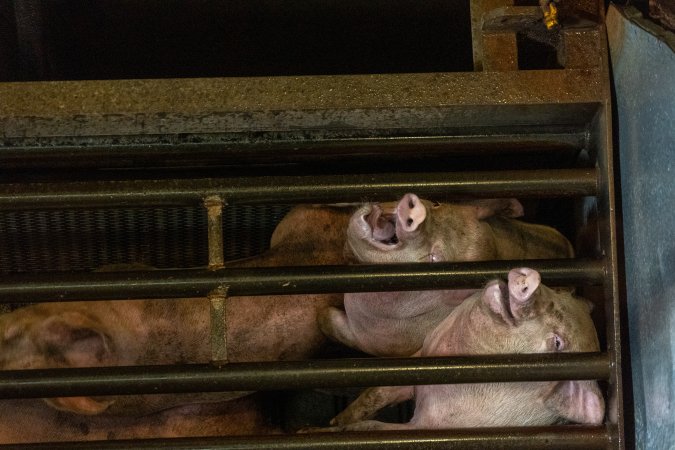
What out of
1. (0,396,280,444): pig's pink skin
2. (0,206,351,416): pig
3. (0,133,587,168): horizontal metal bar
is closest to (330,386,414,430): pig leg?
(0,206,351,416): pig

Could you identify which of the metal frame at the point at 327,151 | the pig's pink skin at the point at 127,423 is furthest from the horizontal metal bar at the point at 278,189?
the pig's pink skin at the point at 127,423

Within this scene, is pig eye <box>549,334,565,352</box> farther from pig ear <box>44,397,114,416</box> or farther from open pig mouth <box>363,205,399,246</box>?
pig ear <box>44,397,114,416</box>

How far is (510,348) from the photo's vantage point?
60.1 inches

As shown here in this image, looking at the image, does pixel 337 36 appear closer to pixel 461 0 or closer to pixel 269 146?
pixel 461 0

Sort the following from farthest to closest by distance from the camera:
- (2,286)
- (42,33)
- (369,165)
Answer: (42,33) → (369,165) → (2,286)

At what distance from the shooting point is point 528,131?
1670 millimetres

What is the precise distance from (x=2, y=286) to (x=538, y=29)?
117 centimetres

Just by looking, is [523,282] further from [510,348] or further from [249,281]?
[249,281]

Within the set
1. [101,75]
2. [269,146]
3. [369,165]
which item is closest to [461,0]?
[369,165]

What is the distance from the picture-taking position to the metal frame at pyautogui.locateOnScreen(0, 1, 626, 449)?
1.47 metres

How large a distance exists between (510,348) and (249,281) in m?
0.51

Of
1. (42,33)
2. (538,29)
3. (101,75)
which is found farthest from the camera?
(101,75)

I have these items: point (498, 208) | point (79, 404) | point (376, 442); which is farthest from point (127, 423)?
point (498, 208)

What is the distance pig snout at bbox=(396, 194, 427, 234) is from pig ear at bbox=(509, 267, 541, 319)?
207 mm
